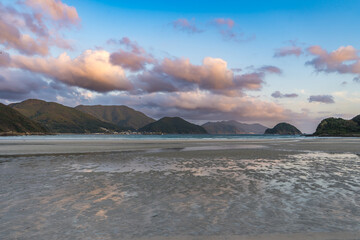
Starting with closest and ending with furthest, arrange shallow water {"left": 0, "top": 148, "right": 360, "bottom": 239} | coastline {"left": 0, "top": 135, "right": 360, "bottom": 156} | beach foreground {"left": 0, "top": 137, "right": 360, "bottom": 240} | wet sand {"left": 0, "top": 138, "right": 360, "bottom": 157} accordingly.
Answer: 1. beach foreground {"left": 0, "top": 137, "right": 360, "bottom": 240}
2. shallow water {"left": 0, "top": 148, "right": 360, "bottom": 239}
3. coastline {"left": 0, "top": 135, "right": 360, "bottom": 156}
4. wet sand {"left": 0, "top": 138, "right": 360, "bottom": 157}

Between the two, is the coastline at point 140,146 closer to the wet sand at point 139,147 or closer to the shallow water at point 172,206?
the wet sand at point 139,147

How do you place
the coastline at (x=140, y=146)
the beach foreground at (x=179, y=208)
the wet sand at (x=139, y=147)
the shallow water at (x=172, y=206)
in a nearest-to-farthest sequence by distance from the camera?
the beach foreground at (x=179, y=208), the shallow water at (x=172, y=206), the coastline at (x=140, y=146), the wet sand at (x=139, y=147)

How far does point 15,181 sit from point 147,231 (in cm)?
1233

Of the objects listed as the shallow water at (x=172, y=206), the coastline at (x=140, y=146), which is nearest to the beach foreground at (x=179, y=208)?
the shallow water at (x=172, y=206)

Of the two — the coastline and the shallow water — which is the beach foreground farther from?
the coastline

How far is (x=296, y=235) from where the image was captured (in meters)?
6.84

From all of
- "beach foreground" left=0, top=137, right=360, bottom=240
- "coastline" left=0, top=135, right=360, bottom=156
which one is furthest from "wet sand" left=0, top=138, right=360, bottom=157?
"beach foreground" left=0, top=137, right=360, bottom=240

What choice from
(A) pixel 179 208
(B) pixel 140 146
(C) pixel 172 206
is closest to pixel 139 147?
(B) pixel 140 146

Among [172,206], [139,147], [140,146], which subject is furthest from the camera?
[140,146]

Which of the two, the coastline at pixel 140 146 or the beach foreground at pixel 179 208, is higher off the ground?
the beach foreground at pixel 179 208

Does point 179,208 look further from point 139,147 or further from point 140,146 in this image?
point 140,146

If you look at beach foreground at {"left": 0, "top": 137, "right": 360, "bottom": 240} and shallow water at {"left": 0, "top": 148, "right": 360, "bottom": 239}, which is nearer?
beach foreground at {"left": 0, "top": 137, "right": 360, "bottom": 240}

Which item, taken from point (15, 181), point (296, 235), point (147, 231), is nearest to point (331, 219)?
point (296, 235)

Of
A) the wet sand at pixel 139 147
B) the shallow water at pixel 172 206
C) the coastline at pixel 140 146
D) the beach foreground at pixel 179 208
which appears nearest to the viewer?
the beach foreground at pixel 179 208
